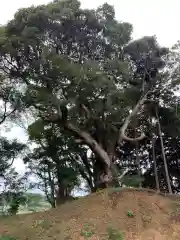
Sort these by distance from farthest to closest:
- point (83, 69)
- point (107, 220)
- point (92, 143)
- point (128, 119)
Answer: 1. point (128, 119)
2. point (92, 143)
3. point (83, 69)
4. point (107, 220)

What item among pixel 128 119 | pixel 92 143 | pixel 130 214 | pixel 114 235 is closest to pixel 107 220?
pixel 130 214

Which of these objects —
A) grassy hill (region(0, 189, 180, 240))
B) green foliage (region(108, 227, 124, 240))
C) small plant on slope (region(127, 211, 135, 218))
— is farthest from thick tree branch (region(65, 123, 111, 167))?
green foliage (region(108, 227, 124, 240))

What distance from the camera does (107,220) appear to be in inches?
399

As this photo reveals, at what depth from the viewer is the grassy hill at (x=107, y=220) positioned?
9352 mm

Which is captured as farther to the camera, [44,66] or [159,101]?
[159,101]

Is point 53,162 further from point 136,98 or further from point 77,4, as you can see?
point 77,4

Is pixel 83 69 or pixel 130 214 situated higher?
pixel 83 69

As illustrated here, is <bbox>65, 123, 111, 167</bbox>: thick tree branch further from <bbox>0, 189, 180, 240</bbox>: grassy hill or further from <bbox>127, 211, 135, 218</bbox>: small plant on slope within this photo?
<bbox>127, 211, 135, 218</bbox>: small plant on slope

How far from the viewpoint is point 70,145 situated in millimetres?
18875

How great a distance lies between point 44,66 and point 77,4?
11.3 ft

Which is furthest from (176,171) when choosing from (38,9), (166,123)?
(38,9)

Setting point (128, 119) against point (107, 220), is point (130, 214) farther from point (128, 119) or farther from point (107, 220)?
point (128, 119)

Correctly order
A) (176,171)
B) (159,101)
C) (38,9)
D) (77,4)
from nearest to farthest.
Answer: (38,9) < (77,4) < (159,101) < (176,171)

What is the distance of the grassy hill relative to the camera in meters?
9.35
